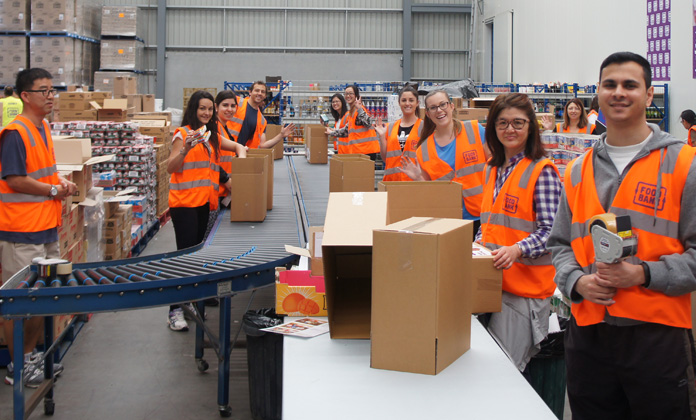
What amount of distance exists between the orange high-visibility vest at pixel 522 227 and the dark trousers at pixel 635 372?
0.58 metres

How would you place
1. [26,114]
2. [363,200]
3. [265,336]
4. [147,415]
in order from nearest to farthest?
1. [363,200]
2. [265,336]
3. [147,415]
4. [26,114]

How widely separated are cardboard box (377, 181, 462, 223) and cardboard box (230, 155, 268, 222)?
81.9 inches

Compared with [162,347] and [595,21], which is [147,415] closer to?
[162,347]

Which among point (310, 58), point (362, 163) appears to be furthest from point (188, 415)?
point (310, 58)

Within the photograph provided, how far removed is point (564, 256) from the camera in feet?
7.02

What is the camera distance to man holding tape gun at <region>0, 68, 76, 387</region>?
3.97 m

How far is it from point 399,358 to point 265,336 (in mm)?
1481

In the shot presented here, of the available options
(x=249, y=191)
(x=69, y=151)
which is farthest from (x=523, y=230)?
(x=69, y=151)

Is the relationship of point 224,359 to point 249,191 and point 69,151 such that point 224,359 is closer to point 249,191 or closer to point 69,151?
point 249,191

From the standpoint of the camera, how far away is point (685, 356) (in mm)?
1895

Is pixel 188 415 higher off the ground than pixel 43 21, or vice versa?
pixel 43 21

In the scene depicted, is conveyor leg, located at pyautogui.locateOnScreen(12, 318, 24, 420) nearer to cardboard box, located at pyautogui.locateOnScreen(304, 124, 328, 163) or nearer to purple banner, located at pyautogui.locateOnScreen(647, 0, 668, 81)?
cardboard box, located at pyautogui.locateOnScreen(304, 124, 328, 163)

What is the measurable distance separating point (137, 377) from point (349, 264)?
2347mm

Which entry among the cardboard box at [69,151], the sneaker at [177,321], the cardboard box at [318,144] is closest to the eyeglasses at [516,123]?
the sneaker at [177,321]
